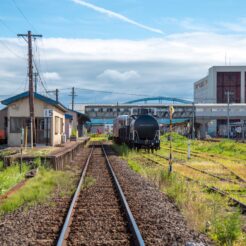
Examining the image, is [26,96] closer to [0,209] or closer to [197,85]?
[0,209]

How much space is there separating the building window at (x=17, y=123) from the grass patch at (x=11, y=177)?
1714cm

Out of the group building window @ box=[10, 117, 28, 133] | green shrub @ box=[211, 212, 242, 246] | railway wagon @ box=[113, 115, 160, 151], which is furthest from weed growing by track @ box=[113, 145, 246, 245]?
building window @ box=[10, 117, 28, 133]

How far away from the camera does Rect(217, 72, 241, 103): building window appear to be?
104938 millimetres

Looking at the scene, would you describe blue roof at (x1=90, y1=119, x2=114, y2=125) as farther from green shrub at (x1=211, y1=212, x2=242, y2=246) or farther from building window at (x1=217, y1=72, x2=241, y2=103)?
green shrub at (x1=211, y1=212, x2=242, y2=246)

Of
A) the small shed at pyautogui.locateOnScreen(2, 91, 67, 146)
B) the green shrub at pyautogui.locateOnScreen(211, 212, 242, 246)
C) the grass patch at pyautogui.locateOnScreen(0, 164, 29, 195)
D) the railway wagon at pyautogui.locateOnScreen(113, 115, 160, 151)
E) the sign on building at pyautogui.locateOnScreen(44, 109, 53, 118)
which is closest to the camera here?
the green shrub at pyautogui.locateOnScreen(211, 212, 242, 246)

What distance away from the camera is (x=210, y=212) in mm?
10094

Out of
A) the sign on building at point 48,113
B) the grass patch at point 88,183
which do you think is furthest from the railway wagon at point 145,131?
the grass patch at point 88,183

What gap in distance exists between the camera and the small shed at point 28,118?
3622 centimetres

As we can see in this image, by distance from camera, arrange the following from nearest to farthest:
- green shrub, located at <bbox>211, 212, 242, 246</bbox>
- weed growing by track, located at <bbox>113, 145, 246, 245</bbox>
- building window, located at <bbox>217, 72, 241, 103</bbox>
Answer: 1. green shrub, located at <bbox>211, 212, 242, 246</bbox>
2. weed growing by track, located at <bbox>113, 145, 246, 245</bbox>
3. building window, located at <bbox>217, 72, 241, 103</bbox>

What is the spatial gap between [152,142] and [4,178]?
66.4ft

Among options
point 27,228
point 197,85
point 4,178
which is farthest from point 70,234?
point 197,85

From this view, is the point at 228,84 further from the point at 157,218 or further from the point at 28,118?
the point at 157,218

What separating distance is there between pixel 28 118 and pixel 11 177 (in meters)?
21.2

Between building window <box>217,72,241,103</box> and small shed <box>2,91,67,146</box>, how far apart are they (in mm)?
72838
